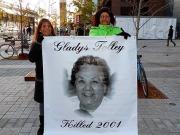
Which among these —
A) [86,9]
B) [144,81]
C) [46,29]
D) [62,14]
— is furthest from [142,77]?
[62,14]

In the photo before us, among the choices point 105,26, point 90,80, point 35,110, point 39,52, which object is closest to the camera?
point 90,80

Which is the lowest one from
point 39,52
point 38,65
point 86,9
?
point 38,65

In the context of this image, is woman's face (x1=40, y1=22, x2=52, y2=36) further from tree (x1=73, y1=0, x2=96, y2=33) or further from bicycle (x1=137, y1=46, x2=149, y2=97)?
tree (x1=73, y1=0, x2=96, y2=33)

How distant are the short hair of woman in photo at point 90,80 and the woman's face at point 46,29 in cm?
77

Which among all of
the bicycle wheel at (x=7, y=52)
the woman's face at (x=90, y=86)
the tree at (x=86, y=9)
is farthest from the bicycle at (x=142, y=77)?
the tree at (x=86, y=9)

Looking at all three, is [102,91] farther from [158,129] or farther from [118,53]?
[158,129]

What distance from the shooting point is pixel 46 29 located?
4.94 meters

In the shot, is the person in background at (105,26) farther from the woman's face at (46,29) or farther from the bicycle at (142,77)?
the bicycle at (142,77)

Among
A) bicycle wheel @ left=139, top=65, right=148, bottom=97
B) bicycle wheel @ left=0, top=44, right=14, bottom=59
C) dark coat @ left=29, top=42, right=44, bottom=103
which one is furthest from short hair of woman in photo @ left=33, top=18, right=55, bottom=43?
bicycle wheel @ left=0, top=44, right=14, bottom=59

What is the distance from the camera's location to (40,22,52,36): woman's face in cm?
494

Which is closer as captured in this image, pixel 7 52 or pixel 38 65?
pixel 38 65

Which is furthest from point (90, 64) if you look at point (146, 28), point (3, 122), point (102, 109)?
point (146, 28)

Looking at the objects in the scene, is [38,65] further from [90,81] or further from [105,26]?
[105,26]

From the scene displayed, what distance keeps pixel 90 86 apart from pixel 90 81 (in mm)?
64
